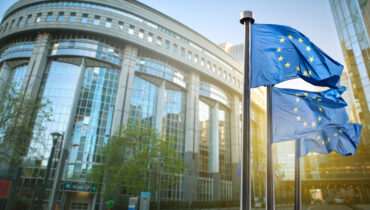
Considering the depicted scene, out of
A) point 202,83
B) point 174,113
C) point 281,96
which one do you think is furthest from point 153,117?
point 281,96

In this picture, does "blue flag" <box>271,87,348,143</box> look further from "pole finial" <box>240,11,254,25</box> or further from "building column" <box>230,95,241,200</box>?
"building column" <box>230,95,241,200</box>

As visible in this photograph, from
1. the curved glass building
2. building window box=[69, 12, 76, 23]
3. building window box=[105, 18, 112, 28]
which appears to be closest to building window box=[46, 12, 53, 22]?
the curved glass building

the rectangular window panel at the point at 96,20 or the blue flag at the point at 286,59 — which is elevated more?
the rectangular window panel at the point at 96,20

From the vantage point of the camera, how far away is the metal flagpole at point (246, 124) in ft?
19.5

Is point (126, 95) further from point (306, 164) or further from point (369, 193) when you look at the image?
point (369, 193)

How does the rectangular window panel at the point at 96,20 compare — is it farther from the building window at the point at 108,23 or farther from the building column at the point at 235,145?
the building column at the point at 235,145

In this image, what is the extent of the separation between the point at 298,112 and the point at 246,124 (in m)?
2.84

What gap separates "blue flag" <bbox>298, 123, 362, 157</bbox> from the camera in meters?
Answer: 10.0

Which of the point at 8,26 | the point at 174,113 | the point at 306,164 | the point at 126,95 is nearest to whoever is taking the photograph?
the point at 126,95

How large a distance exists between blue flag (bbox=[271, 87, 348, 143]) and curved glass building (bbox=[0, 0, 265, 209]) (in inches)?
1377

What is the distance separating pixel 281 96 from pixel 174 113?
42.5 metres

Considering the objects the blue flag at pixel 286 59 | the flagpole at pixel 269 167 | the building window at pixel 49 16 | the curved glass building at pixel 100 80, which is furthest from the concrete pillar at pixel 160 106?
the blue flag at pixel 286 59

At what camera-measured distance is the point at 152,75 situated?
46.8 m

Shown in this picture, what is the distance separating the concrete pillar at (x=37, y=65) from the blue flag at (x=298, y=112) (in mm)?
41069
